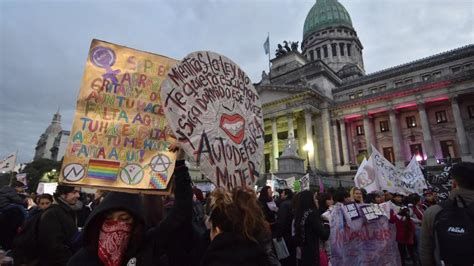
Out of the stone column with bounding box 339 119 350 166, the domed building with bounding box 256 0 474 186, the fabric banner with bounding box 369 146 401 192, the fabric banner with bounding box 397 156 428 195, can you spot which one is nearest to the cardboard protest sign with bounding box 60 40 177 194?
the fabric banner with bounding box 369 146 401 192

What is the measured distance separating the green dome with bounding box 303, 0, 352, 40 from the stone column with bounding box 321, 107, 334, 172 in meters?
26.0

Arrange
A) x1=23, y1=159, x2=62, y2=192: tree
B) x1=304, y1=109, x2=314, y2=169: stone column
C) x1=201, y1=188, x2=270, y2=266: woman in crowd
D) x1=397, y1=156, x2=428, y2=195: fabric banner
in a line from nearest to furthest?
x1=201, y1=188, x2=270, y2=266: woman in crowd, x1=397, y1=156, x2=428, y2=195: fabric banner, x1=304, y1=109, x2=314, y2=169: stone column, x1=23, y1=159, x2=62, y2=192: tree

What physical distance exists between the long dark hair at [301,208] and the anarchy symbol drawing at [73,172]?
132 inches

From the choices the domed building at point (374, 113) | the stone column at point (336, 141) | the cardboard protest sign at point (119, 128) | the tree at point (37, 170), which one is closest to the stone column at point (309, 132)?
the domed building at point (374, 113)

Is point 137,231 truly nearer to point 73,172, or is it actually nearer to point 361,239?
point 73,172

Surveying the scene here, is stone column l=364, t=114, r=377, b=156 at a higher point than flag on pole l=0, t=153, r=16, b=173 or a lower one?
higher

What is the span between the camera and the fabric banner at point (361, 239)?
16.9 ft

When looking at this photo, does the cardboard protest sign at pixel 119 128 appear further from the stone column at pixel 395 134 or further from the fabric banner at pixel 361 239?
the stone column at pixel 395 134

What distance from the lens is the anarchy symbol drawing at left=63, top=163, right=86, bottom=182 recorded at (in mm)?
2084

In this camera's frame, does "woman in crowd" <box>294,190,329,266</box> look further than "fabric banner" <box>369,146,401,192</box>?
No

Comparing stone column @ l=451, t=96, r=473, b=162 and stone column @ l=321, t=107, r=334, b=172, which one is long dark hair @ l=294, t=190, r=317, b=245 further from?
Result: stone column @ l=451, t=96, r=473, b=162

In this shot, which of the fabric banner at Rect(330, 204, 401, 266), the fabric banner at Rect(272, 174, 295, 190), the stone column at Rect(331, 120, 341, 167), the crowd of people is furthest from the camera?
the stone column at Rect(331, 120, 341, 167)

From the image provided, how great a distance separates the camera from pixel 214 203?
77.0 inches

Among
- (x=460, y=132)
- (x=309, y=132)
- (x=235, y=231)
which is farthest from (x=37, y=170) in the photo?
(x=460, y=132)
